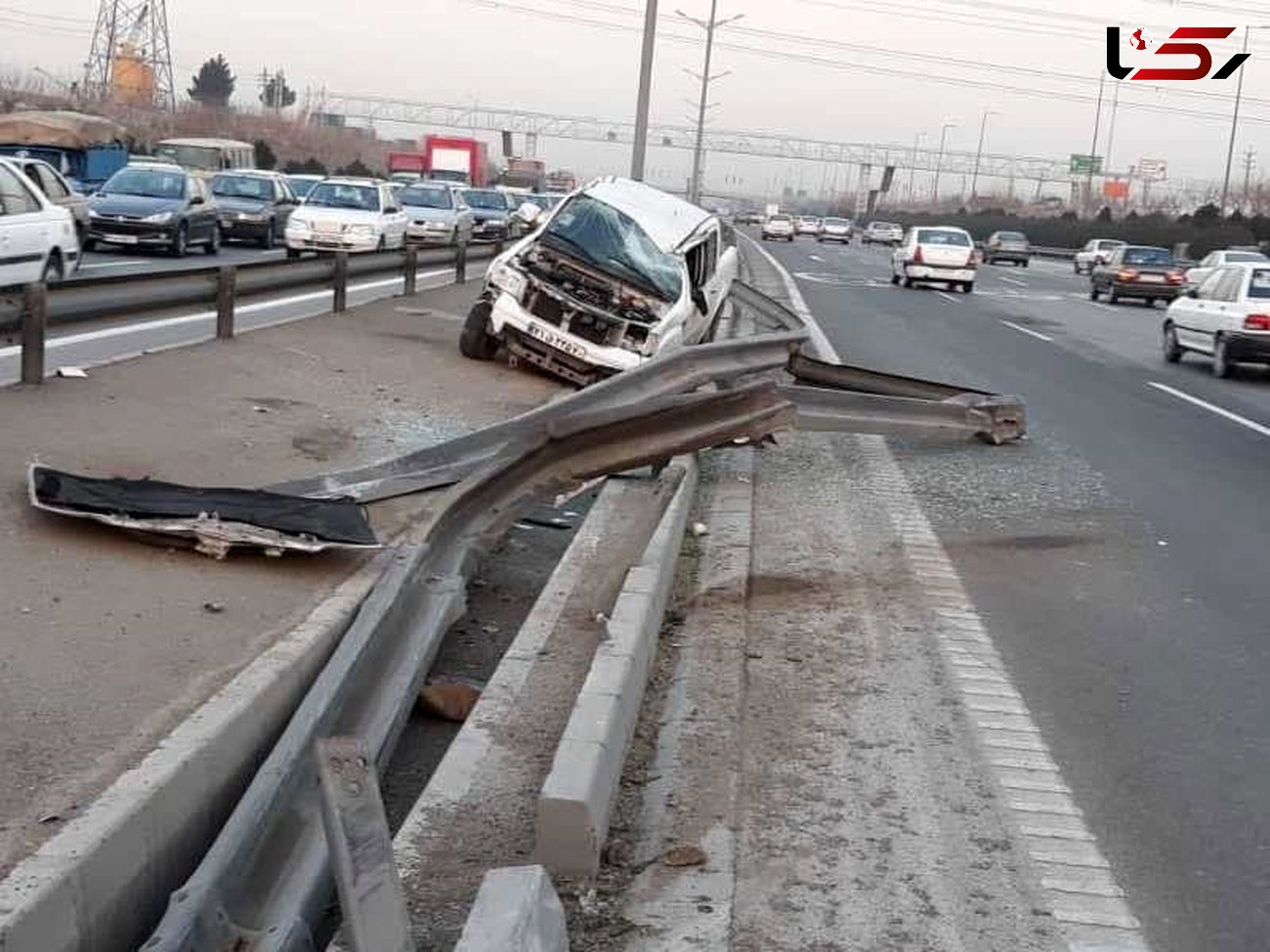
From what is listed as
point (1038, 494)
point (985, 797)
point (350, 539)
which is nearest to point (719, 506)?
point (1038, 494)

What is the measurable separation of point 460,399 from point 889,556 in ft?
17.5

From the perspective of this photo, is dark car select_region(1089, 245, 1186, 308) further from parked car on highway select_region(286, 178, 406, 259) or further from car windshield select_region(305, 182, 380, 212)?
car windshield select_region(305, 182, 380, 212)

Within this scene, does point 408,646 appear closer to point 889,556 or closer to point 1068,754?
point 1068,754

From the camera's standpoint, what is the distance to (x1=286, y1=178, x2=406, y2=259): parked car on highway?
92.9 ft

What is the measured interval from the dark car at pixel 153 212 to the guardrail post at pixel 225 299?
1627 cm

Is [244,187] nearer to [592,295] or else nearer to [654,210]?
[654,210]

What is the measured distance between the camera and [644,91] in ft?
114

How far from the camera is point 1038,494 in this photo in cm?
1188

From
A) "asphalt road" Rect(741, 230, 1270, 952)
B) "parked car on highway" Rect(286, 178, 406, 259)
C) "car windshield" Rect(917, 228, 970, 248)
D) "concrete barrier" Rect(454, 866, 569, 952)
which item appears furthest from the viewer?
"car windshield" Rect(917, 228, 970, 248)

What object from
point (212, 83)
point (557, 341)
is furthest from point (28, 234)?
point (212, 83)

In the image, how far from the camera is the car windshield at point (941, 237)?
137 ft

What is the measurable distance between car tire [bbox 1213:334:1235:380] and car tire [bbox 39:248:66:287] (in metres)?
14.8

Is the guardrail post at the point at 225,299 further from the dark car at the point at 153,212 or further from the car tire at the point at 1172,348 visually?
the dark car at the point at 153,212

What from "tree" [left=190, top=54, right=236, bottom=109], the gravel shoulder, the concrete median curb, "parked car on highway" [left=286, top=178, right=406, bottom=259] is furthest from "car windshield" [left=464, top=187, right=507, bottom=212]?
"tree" [left=190, top=54, right=236, bottom=109]
